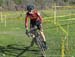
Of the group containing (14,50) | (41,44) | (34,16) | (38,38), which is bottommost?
(14,50)

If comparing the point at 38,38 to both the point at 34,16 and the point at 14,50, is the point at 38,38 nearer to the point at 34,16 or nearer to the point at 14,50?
the point at 34,16

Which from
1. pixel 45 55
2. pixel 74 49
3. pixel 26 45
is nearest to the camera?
pixel 45 55

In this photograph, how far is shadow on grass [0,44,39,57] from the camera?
1251 cm

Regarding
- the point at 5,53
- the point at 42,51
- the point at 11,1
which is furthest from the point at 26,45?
the point at 11,1

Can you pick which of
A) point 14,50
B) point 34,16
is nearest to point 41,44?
point 34,16

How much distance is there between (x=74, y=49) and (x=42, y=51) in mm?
2164

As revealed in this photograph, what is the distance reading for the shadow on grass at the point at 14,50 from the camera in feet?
41.0

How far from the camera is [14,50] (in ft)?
43.7

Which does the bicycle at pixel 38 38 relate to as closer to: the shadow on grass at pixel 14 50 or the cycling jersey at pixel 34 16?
the cycling jersey at pixel 34 16

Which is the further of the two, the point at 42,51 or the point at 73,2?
the point at 73,2

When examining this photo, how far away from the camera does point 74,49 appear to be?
520 inches

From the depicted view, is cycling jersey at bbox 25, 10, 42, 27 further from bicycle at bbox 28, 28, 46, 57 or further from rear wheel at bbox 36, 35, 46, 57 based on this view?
rear wheel at bbox 36, 35, 46, 57

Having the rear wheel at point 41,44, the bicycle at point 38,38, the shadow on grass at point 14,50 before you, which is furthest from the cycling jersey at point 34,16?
the shadow on grass at point 14,50

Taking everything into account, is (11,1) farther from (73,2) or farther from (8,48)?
(8,48)
